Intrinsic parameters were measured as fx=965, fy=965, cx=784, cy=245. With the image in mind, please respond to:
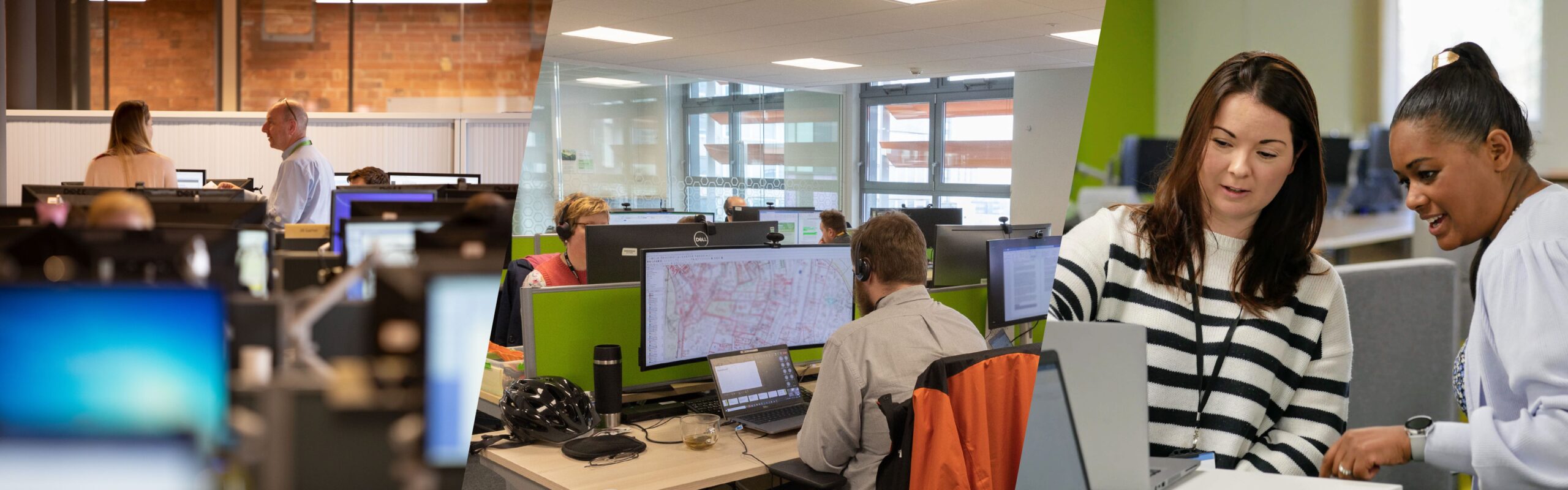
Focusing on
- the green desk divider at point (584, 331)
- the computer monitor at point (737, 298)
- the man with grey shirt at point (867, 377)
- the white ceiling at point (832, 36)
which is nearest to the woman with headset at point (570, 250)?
the green desk divider at point (584, 331)

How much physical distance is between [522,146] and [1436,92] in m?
0.42

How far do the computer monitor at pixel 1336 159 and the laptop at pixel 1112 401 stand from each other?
0.11 metres

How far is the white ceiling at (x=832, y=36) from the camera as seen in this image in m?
6.02

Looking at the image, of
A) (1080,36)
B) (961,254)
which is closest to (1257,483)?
(961,254)

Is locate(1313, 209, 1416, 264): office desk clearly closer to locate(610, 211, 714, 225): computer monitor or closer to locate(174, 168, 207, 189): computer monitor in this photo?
locate(174, 168, 207, 189): computer monitor

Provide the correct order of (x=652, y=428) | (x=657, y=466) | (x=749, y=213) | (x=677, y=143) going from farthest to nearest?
1. (x=677, y=143)
2. (x=749, y=213)
3. (x=652, y=428)
4. (x=657, y=466)

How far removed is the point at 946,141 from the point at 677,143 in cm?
280

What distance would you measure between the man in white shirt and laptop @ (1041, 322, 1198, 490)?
284 millimetres

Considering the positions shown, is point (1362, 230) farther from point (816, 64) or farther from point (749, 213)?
point (816, 64)

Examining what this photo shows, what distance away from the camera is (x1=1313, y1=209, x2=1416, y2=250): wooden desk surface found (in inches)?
16.4

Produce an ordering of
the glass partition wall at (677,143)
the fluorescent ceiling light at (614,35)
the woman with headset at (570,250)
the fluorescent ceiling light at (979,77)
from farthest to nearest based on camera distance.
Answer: the glass partition wall at (677,143), the fluorescent ceiling light at (979,77), the fluorescent ceiling light at (614,35), the woman with headset at (570,250)

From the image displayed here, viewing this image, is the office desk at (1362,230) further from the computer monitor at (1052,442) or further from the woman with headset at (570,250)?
the woman with headset at (570,250)

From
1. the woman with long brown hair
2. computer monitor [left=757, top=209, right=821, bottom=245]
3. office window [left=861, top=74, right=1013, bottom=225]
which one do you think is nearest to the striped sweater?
the woman with long brown hair

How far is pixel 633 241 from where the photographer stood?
2303 millimetres
